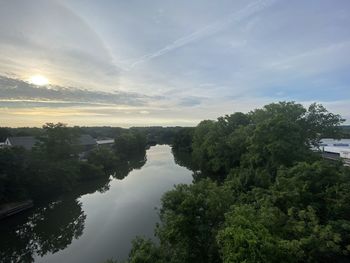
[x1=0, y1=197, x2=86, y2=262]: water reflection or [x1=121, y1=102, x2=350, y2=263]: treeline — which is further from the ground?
[x1=121, y1=102, x2=350, y2=263]: treeline

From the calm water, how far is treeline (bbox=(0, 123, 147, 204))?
203 centimetres

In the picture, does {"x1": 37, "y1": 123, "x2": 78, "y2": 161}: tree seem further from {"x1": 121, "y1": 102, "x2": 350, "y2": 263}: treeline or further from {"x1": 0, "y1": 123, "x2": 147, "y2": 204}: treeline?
{"x1": 121, "y1": 102, "x2": 350, "y2": 263}: treeline

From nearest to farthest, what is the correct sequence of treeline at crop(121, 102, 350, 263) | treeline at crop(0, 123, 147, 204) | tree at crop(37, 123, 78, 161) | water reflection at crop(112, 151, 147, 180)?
treeline at crop(121, 102, 350, 263), treeline at crop(0, 123, 147, 204), tree at crop(37, 123, 78, 161), water reflection at crop(112, 151, 147, 180)

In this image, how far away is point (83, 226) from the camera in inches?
914

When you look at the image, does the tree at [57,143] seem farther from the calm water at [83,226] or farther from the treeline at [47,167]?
the calm water at [83,226]

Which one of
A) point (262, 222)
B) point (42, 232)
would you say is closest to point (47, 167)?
point (42, 232)

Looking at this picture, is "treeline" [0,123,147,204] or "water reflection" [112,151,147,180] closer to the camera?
"treeline" [0,123,147,204]

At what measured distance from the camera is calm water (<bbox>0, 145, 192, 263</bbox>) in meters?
18.5

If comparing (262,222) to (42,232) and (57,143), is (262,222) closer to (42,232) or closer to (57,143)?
(42,232)

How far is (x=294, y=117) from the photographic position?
93.2 feet

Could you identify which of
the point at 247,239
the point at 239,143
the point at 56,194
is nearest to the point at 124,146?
the point at 56,194

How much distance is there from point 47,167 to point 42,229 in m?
9.65

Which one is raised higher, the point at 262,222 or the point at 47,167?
the point at 262,222

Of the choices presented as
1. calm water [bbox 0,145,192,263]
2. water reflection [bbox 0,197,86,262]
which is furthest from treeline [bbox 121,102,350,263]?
water reflection [bbox 0,197,86,262]
